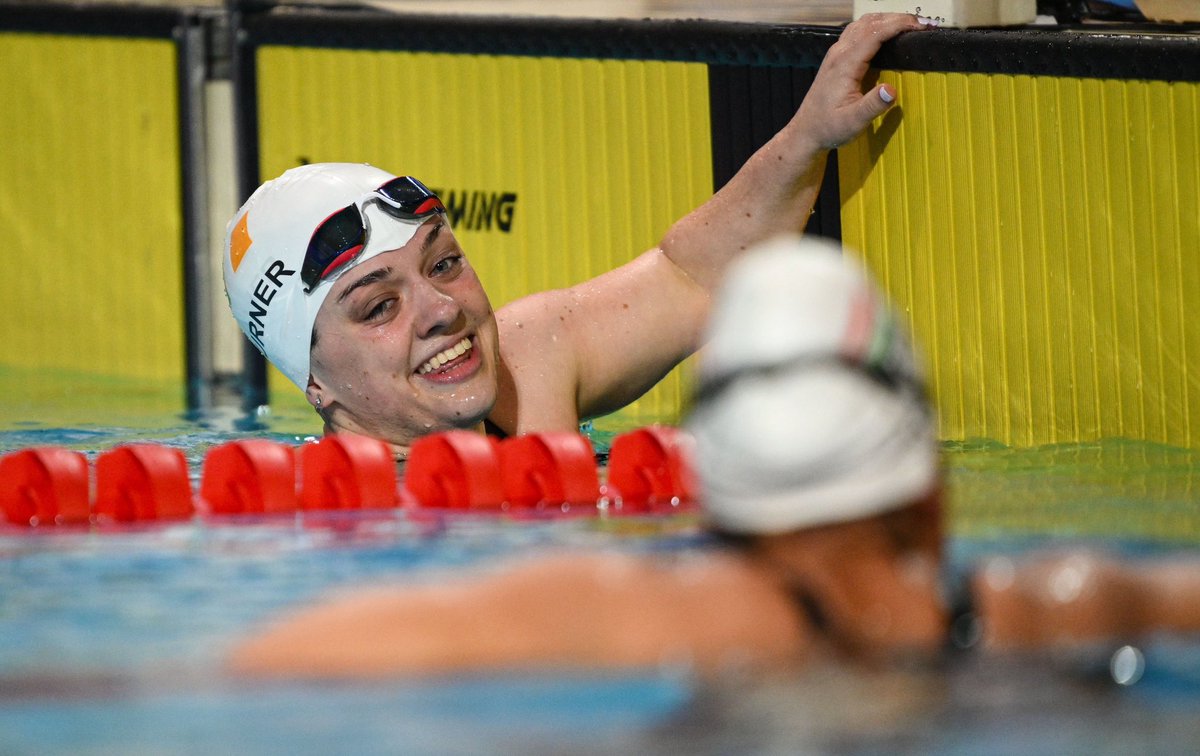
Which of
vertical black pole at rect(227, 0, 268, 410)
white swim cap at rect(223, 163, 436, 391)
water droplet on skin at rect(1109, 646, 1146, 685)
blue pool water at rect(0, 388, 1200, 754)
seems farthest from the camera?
vertical black pole at rect(227, 0, 268, 410)

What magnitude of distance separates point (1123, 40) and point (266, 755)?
8.03 feet

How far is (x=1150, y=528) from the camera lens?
288 centimetres

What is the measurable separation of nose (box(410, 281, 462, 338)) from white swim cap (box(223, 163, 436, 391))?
0.38ft

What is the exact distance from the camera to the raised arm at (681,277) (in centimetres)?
405

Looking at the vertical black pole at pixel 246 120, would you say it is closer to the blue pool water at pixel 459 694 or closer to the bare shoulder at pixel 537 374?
the bare shoulder at pixel 537 374

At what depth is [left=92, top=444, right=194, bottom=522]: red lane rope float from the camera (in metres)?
3.53

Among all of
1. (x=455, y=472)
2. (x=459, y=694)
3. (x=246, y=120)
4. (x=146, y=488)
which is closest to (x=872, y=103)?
(x=455, y=472)

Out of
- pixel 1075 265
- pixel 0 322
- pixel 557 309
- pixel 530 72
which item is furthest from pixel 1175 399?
pixel 0 322

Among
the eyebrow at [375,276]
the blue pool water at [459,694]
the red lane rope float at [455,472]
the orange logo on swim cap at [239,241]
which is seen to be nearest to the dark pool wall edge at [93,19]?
the orange logo on swim cap at [239,241]

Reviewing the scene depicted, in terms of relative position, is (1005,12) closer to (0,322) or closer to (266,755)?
(266,755)

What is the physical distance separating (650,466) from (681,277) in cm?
82

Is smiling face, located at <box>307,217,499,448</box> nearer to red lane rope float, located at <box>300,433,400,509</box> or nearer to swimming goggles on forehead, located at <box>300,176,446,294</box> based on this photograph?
swimming goggles on forehead, located at <box>300,176,446,294</box>

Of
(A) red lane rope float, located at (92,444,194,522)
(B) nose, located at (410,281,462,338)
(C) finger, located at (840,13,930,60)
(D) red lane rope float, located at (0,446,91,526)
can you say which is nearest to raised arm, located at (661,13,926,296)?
(C) finger, located at (840,13,930,60)

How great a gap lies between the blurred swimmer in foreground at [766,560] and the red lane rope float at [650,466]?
1.53 meters
